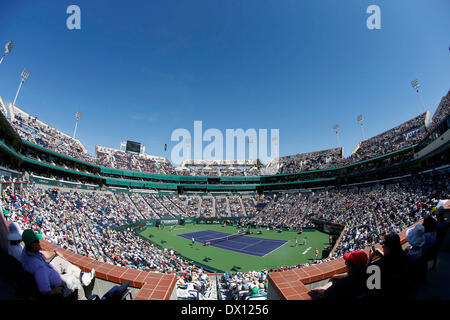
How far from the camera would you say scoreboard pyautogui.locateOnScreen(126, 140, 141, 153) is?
52.8 metres

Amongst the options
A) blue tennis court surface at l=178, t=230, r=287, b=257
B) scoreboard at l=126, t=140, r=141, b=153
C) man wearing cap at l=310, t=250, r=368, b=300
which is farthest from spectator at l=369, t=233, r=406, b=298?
scoreboard at l=126, t=140, r=141, b=153

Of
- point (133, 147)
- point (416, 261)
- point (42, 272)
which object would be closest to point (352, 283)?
point (416, 261)

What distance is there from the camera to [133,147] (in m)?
53.6

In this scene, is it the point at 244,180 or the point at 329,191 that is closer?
the point at 329,191

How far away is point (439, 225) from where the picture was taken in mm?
4000

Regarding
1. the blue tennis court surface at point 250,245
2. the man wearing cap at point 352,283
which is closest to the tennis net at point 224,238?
the blue tennis court surface at point 250,245

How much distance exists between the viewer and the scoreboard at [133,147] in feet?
173

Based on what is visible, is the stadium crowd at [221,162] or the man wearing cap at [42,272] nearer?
the man wearing cap at [42,272]

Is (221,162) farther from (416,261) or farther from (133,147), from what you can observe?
(416,261)

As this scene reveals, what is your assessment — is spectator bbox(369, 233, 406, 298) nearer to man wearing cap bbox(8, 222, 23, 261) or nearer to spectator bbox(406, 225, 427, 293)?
spectator bbox(406, 225, 427, 293)

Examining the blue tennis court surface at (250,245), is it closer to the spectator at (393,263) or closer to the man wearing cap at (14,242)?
the spectator at (393,263)

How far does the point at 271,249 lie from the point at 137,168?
3873cm
